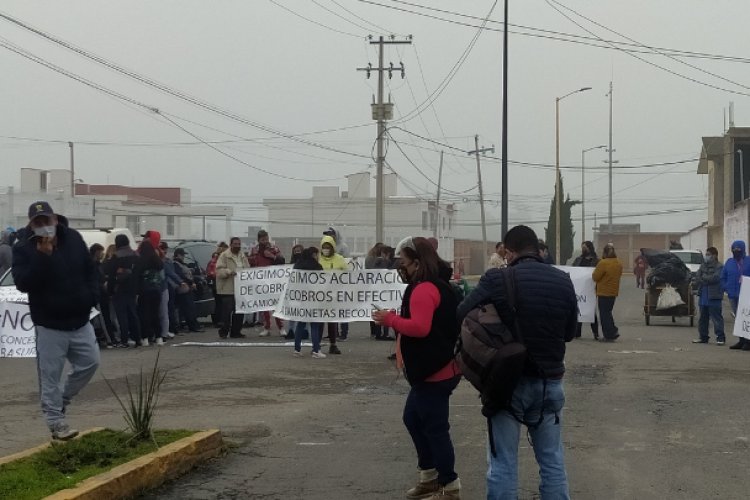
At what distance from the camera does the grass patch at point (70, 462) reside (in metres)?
6.70

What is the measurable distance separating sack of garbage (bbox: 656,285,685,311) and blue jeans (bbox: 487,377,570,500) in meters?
17.2

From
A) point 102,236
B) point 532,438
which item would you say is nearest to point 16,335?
point 532,438

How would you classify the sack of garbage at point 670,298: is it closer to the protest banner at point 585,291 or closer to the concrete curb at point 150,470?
the protest banner at point 585,291

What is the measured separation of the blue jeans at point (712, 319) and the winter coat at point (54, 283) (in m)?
12.9

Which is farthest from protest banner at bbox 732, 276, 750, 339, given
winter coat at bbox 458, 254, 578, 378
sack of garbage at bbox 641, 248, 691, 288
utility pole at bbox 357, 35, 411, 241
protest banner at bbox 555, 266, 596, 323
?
utility pole at bbox 357, 35, 411, 241

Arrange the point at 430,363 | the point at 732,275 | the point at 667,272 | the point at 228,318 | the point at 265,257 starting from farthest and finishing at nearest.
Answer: the point at 667,272, the point at 265,257, the point at 228,318, the point at 732,275, the point at 430,363

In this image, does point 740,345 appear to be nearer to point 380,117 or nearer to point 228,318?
point 228,318

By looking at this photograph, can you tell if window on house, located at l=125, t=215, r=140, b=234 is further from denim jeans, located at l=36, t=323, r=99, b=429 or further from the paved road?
denim jeans, located at l=36, t=323, r=99, b=429

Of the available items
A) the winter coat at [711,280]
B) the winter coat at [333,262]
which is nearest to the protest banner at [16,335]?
the winter coat at [333,262]

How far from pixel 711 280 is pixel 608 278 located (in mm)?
1888

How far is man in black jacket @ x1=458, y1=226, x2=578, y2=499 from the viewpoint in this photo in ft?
19.1

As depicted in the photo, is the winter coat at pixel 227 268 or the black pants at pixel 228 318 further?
the black pants at pixel 228 318

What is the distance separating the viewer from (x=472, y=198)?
102875 millimetres

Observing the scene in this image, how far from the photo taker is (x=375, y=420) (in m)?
10.4
